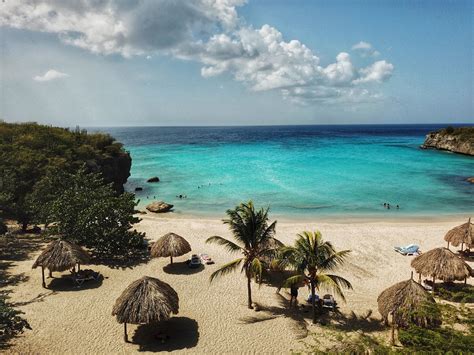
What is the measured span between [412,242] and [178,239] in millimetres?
19137

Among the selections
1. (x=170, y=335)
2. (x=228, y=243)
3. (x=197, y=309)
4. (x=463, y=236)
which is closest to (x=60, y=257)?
(x=170, y=335)

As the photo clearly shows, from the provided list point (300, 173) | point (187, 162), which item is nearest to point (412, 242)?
point (300, 173)

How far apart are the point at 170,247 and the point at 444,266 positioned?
16453 millimetres

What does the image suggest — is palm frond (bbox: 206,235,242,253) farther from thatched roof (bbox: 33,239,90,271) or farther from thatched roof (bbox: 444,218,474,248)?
thatched roof (bbox: 444,218,474,248)

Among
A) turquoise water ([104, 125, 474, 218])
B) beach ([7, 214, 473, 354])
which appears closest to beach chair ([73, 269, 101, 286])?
beach ([7, 214, 473, 354])

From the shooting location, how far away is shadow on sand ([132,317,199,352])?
1378 cm

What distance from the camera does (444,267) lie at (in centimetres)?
1766

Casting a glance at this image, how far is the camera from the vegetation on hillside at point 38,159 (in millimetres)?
24750

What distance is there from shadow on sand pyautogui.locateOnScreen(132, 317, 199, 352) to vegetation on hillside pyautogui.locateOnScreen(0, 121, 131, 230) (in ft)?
46.8

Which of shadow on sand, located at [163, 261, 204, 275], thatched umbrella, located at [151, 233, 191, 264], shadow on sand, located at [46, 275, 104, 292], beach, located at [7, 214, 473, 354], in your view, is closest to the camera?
beach, located at [7, 214, 473, 354]

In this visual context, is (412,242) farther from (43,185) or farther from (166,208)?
(43,185)

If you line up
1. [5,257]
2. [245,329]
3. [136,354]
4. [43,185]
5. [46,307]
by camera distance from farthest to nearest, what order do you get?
1. [43,185]
2. [5,257]
3. [46,307]
4. [245,329]
5. [136,354]

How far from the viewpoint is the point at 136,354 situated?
43.3 ft

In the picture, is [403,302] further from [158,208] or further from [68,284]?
[158,208]
